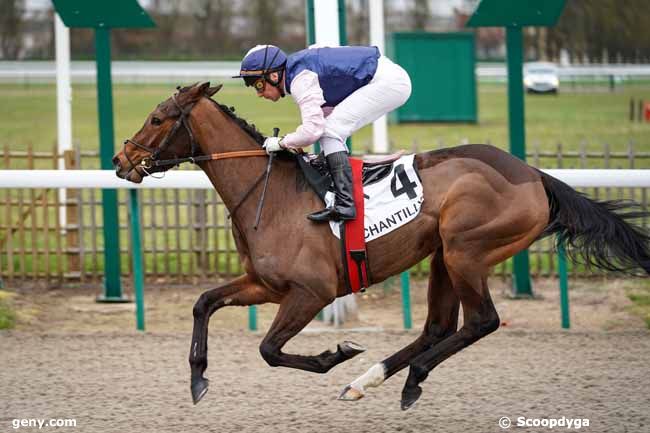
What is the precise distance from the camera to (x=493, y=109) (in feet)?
72.2

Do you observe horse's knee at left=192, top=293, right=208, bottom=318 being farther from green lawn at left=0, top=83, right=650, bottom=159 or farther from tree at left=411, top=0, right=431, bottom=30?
tree at left=411, top=0, right=431, bottom=30

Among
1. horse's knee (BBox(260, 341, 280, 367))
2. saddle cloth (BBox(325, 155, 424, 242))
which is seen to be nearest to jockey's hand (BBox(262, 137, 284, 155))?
saddle cloth (BBox(325, 155, 424, 242))

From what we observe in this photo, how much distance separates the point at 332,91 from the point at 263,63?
0.38 metres

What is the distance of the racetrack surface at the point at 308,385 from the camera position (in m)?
4.86

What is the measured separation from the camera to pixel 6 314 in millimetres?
7371

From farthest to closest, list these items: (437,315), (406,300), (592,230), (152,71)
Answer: (152,71) → (406,300) → (437,315) → (592,230)

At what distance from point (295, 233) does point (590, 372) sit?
2.21 meters

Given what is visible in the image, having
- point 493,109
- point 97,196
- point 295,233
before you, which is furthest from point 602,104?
point 295,233

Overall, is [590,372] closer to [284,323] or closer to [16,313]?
[284,323]

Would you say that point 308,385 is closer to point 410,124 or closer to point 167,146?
point 167,146

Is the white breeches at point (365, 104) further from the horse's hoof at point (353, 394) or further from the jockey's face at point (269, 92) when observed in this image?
the horse's hoof at point (353, 394)

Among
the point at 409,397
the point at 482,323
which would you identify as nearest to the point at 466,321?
the point at 482,323

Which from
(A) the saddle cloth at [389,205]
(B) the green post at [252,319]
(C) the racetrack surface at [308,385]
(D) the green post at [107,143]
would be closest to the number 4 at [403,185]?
(A) the saddle cloth at [389,205]

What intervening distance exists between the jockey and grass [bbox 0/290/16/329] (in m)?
3.36
